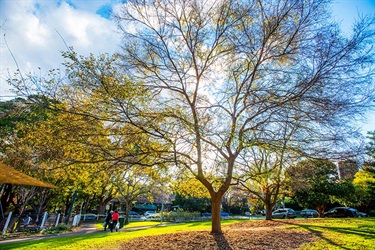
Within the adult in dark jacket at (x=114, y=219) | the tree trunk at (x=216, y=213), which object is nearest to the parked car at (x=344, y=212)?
the tree trunk at (x=216, y=213)

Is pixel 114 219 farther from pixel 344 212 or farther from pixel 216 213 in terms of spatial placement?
pixel 344 212

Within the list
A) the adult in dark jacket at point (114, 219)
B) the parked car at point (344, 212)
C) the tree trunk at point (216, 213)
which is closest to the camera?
the tree trunk at point (216, 213)

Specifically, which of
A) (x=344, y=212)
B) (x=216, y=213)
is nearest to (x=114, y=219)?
(x=216, y=213)

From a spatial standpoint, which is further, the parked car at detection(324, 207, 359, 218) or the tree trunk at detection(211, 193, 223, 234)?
the parked car at detection(324, 207, 359, 218)

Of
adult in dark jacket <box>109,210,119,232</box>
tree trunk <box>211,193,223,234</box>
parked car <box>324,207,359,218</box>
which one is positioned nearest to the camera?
tree trunk <box>211,193,223,234</box>

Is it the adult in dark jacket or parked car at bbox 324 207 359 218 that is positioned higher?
parked car at bbox 324 207 359 218

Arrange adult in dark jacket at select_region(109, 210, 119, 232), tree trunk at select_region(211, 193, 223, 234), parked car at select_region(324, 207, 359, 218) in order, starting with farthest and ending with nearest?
1. parked car at select_region(324, 207, 359, 218)
2. adult in dark jacket at select_region(109, 210, 119, 232)
3. tree trunk at select_region(211, 193, 223, 234)

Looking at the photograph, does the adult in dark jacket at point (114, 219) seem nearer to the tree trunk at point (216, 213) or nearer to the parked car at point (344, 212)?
the tree trunk at point (216, 213)

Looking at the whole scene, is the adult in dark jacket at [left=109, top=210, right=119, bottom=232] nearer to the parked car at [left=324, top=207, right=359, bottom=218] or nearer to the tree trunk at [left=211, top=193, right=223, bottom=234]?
the tree trunk at [left=211, top=193, right=223, bottom=234]

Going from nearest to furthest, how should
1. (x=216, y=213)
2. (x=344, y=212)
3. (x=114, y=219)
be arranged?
1. (x=216, y=213)
2. (x=114, y=219)
3. (x=344, y=212)

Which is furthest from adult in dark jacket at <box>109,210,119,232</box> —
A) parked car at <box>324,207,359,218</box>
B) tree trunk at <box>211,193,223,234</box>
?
parked car at <box>324,207,359,218</box>

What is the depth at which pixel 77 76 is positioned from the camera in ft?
22.1

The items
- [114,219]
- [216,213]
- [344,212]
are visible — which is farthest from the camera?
[344,212]

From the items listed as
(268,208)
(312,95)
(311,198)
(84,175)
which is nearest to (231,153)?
(312,95)
